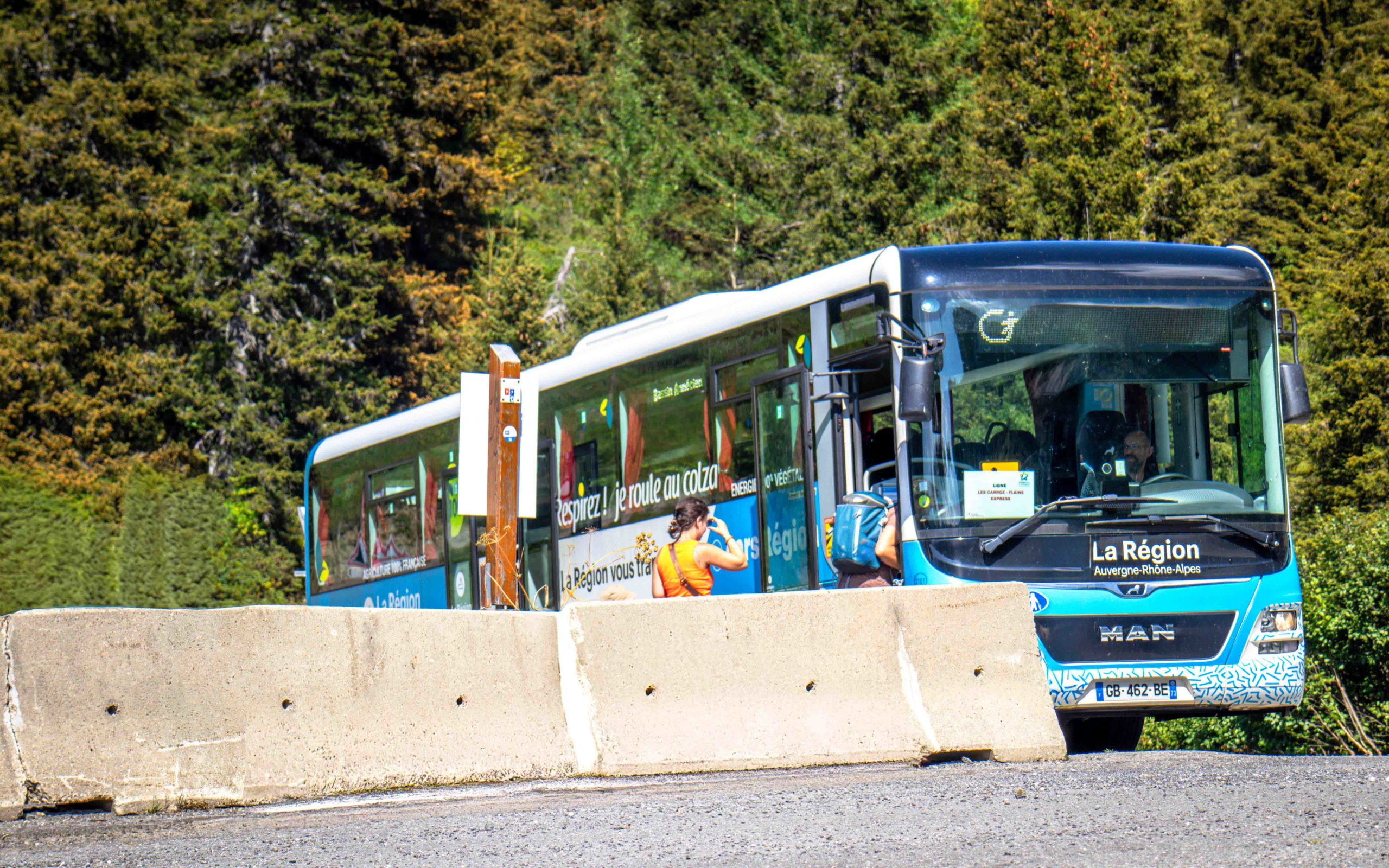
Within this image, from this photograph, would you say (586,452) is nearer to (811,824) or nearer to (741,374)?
(741,374)

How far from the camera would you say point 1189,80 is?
36.6 m

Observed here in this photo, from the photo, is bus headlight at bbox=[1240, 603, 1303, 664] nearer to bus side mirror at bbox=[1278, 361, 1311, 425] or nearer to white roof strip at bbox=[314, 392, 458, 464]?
bus side mirror at bbox=[1278, 361, 1311, 425]

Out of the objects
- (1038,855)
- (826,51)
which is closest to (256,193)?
(826,51)

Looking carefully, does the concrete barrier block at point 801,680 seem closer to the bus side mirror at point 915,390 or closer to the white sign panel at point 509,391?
the bus side mirror at point 915,390

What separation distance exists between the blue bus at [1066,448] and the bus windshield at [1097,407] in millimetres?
13

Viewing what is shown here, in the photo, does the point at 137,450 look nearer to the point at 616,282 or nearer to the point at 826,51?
the point at 616,282

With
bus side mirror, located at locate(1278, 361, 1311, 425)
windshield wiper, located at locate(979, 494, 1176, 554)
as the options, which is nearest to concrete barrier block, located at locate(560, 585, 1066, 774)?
windshield wiper, located at locate(979, 494, 1176, 554)

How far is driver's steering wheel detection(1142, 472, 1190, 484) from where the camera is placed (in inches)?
402

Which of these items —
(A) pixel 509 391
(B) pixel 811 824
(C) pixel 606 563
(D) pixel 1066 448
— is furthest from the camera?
(C) pixel 606 563

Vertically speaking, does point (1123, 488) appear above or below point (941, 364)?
below

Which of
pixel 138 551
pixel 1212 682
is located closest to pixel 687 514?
pixel 1212 682

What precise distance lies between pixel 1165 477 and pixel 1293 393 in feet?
3.66

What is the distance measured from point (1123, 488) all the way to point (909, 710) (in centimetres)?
244

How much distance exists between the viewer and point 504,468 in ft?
38.0
